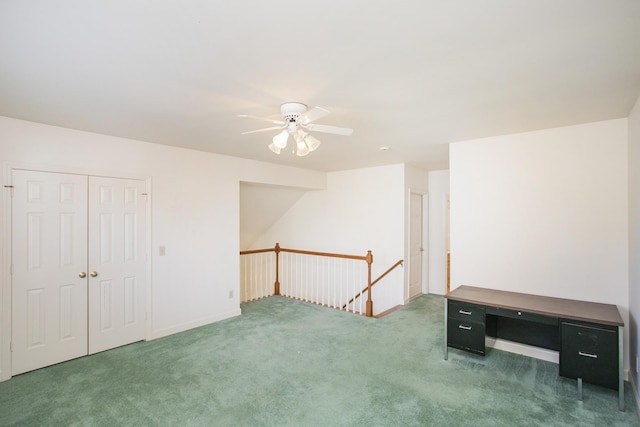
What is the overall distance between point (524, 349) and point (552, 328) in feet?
1.22

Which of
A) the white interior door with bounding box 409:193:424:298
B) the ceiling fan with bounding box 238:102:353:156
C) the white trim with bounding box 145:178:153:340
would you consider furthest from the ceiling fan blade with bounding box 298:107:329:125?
the white interior door with bounding box 409:193:424:298

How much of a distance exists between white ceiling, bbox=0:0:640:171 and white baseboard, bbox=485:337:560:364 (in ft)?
7.84

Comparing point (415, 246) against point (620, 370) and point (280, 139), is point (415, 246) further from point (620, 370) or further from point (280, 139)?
point (280, 139)

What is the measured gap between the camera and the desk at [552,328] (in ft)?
8.09

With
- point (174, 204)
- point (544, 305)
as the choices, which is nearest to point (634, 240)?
point (544, 305)

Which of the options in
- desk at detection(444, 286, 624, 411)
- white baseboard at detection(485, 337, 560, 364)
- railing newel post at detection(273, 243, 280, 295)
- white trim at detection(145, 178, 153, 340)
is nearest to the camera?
desk at detection(444, 286, 624, 411)

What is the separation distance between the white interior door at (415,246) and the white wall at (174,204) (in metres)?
2.68

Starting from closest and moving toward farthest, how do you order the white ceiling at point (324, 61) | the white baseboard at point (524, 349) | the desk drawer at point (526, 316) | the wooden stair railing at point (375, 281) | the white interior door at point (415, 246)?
the white ceiling at point (324, 61) → the desk drawer at point (526, 316) → the white baseboard at point (524, 349) → the wooden stair railing at point (375, 281) → the white interior door at point (415, 246)

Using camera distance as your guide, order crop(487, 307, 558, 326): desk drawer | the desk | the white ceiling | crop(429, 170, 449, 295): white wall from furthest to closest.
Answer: crop(429, 170, 449, 295): white wall → crop(487, 307, 558, 326): desk drawer → the desk → the white ceiling

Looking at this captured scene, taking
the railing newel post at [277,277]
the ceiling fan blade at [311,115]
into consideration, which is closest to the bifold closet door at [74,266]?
the ceiling fan blade at [311,115]

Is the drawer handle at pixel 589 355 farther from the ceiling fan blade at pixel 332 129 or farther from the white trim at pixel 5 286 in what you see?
the white trim at pixel 5 286

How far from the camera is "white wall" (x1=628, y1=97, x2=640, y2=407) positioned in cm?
250

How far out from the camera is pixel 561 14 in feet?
4.66

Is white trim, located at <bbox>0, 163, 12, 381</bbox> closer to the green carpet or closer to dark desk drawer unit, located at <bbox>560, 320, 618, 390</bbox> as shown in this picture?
the green carpet
